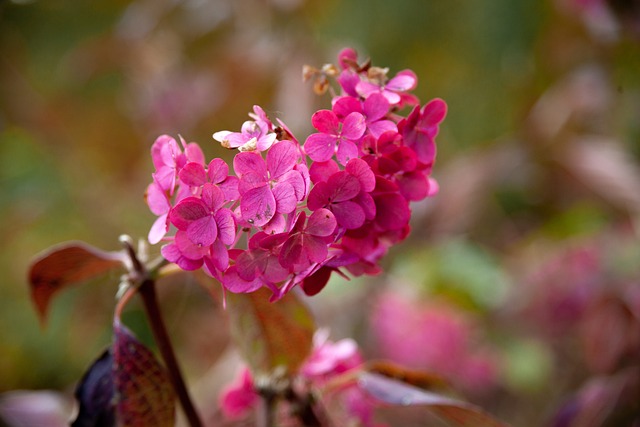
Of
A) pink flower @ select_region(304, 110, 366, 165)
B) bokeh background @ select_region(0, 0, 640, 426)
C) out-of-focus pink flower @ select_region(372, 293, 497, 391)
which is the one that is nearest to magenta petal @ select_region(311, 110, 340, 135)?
pink flower @ select_region(304, 110, 366, 165)

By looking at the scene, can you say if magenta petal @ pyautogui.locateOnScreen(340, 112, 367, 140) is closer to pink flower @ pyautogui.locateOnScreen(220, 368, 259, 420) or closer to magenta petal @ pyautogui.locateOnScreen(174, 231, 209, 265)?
magenta petal @ pyautogui.locateOnScreen(174, 231, 209, 265)

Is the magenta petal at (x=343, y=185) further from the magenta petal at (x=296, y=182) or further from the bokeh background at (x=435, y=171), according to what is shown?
the bokeh background at (x=435, y=171)

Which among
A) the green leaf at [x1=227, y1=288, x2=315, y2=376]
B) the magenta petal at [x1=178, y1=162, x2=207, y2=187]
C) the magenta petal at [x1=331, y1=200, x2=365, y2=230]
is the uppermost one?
the magenta petal at [x1=178, y1=162, x2=207, y2=187]

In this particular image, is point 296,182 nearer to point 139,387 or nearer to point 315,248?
point 315,248

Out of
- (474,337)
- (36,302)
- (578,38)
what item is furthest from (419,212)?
(36,302)

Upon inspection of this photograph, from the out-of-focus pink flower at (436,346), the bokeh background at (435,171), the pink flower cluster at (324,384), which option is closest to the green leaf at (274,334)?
the pink flower cluster at (324,384)

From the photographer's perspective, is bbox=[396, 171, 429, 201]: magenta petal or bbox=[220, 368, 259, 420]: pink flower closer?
bbox=[396, 171, 429, 201]: magenta petal
